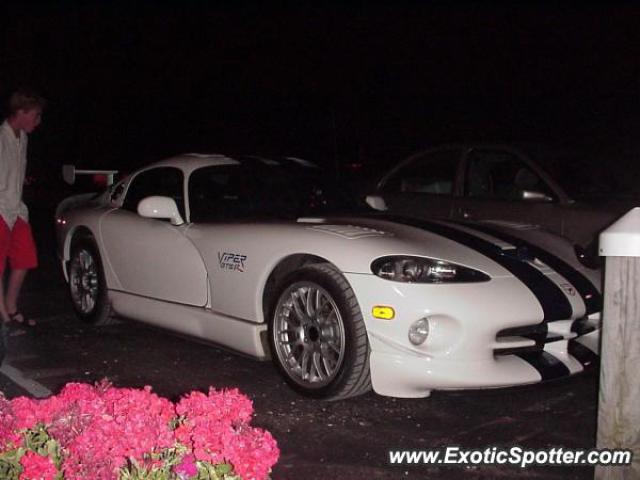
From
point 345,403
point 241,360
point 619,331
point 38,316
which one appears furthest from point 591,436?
point 38,316

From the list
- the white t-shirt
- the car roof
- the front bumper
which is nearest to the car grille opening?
the front bumper

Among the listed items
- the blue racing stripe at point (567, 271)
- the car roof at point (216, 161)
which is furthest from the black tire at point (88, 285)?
the blue racing stripe at point (567, 271)

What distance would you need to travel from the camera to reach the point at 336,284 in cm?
407

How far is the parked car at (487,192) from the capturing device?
19.9ft

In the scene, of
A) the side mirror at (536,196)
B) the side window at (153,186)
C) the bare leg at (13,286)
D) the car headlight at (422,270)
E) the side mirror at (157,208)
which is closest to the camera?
the car headlight at (422,270)

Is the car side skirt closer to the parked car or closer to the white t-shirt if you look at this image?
the white t-shirt

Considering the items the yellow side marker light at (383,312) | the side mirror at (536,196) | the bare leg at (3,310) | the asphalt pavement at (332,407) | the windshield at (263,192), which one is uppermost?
the windshield at (263,192)

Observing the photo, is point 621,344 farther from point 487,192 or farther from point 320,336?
point 487,192

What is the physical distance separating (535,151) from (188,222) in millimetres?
3111

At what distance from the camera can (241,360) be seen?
5133mm

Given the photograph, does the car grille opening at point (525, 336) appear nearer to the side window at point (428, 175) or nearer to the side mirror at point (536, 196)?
the side mirror at point (536, 196)

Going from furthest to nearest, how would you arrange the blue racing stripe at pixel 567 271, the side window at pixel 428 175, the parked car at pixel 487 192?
1. the side window at pixel 428 175
2. the parked car at pixel 487 192
3. the blue racing stripe at pixel 567 271

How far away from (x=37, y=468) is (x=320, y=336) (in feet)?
7.70

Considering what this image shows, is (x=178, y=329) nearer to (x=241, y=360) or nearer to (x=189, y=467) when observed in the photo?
(x=241, y=360)
